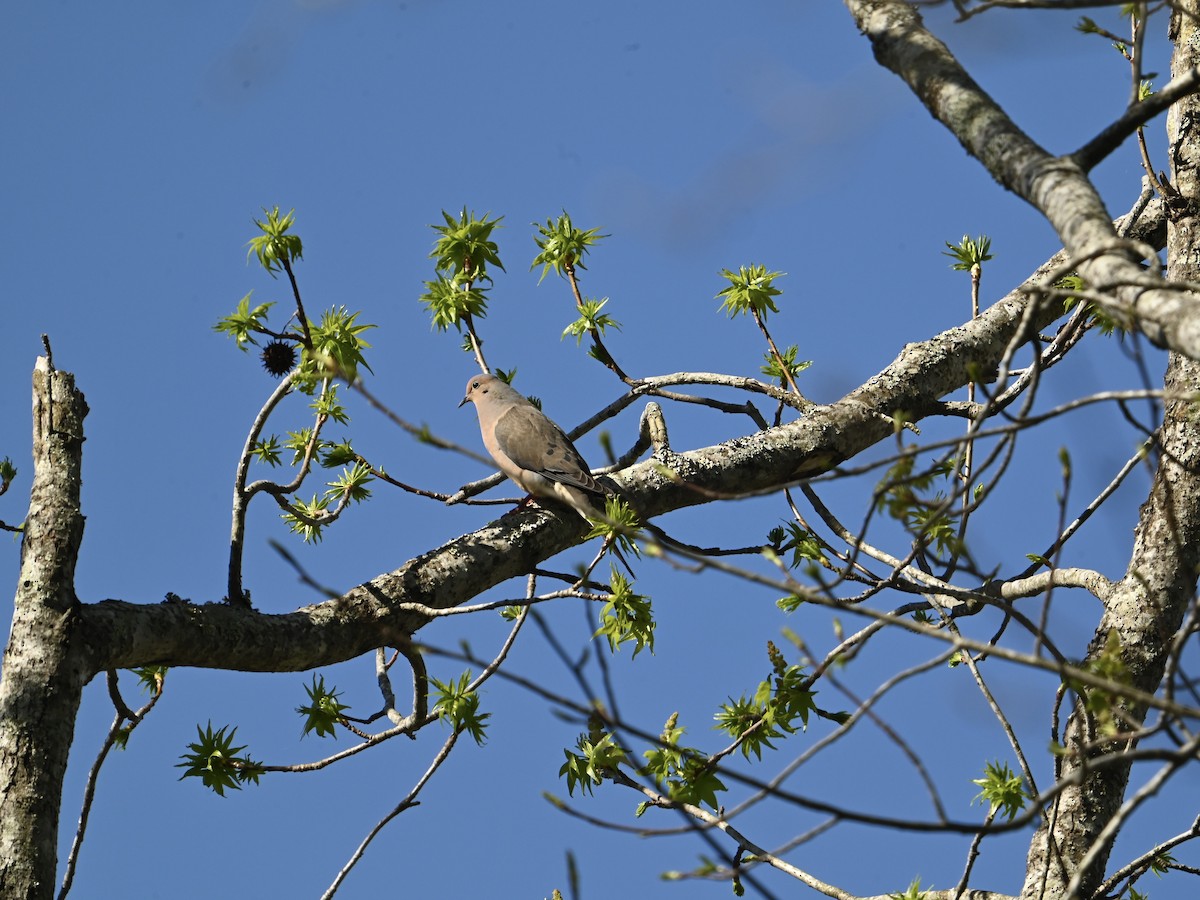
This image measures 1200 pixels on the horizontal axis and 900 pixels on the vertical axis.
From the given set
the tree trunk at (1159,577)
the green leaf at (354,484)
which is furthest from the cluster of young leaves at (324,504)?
the tree trunk at (1159,577)

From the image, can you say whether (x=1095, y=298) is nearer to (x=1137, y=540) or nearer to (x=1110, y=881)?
(x=1110, y=881)

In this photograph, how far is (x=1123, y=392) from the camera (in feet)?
6.63

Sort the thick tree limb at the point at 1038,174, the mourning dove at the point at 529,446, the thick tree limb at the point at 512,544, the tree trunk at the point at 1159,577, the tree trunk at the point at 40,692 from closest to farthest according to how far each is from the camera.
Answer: the thick tree limb at the point at 1038,174, the tree trunk at the point at 40,692, the thick tree limb at the point at 512,544, the tree trunk at the point at 1159,577, the mourning dove at the point at 529,446

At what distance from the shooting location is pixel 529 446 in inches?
208

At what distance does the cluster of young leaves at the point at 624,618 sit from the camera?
3912mm

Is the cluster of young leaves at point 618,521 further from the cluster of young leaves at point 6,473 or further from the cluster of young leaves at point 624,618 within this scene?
the cluster of young leaves at point 6,473

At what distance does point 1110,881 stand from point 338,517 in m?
2.80

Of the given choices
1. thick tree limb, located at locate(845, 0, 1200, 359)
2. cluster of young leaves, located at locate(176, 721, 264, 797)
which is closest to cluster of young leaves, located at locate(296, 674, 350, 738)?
cluster of young leaves, located at locate(176, 721, 264, 797)

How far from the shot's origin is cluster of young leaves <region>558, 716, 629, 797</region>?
3.66 m

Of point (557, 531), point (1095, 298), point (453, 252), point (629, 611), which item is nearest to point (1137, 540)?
point (629, 611)

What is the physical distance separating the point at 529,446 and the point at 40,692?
2.53 meters

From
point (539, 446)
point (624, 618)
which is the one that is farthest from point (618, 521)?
point (539, 446)

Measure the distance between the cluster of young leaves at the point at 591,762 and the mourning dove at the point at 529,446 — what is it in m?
0.97

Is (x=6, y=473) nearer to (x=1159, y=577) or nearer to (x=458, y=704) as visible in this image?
(x=458, y=704)
